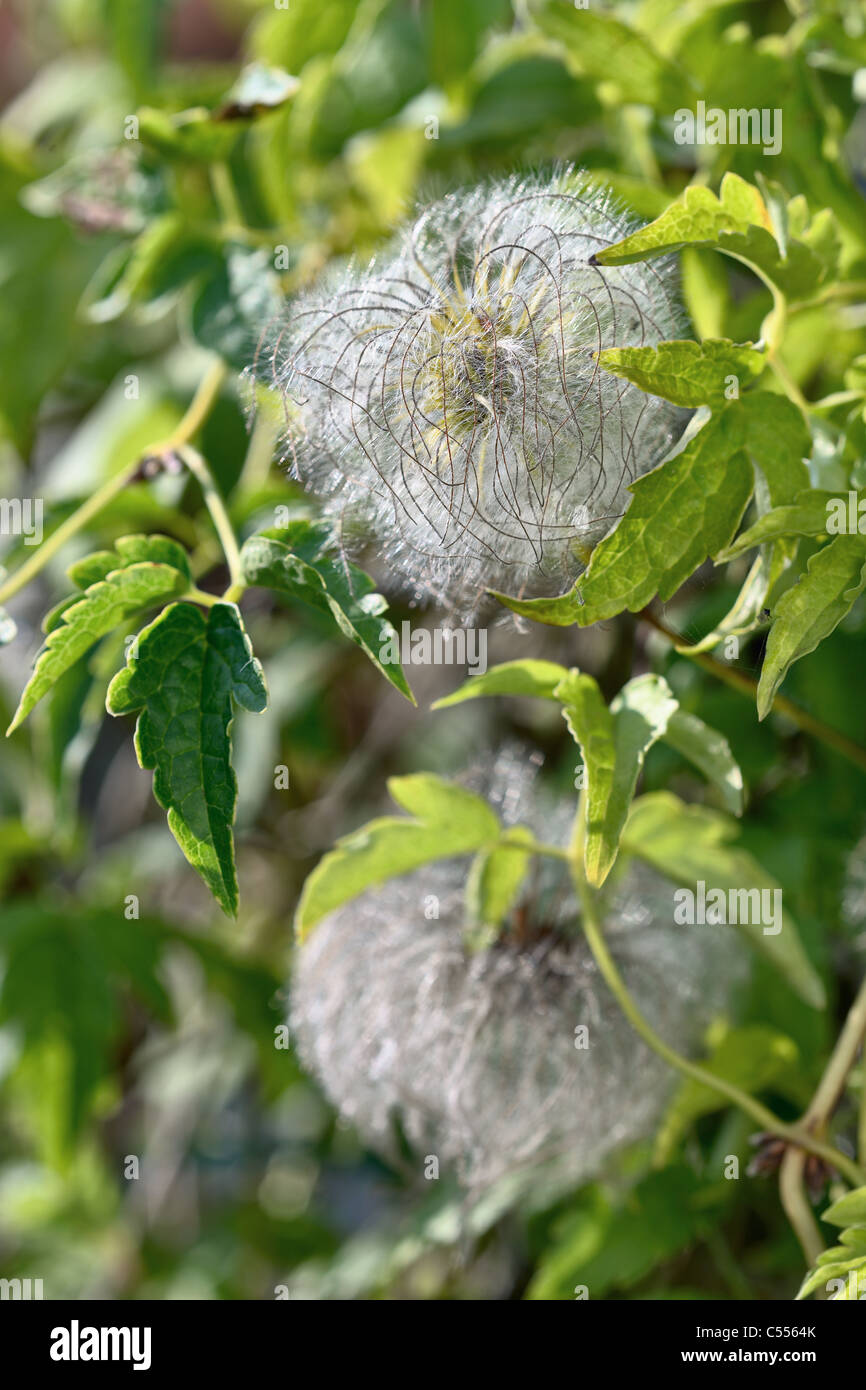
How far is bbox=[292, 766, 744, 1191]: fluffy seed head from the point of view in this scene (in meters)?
0.78

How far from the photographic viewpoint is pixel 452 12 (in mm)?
968

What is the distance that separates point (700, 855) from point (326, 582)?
0.32 m

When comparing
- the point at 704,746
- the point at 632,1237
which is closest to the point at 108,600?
the point at 704,746

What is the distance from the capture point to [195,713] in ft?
1.92

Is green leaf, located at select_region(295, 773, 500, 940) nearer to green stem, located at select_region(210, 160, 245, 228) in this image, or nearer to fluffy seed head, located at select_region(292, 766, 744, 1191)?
fluffy seed head, located at select_region(292, 766, 744, 1191)

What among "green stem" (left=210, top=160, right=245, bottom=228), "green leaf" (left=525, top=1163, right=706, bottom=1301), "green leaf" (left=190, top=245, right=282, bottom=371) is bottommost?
"green leaf" (left=525, top=1163, right=706, bottom=1301)

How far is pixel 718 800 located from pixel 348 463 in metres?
0.56

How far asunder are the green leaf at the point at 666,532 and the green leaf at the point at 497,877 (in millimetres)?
234

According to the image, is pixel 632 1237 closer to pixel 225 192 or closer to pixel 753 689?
→ pixel 753 689

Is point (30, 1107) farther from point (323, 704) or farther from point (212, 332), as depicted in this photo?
point (212, 332)

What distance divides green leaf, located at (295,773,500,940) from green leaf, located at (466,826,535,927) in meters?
0.01

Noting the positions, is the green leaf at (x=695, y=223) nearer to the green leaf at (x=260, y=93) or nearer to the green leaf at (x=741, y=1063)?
the green leaf at (x=260, y=93)

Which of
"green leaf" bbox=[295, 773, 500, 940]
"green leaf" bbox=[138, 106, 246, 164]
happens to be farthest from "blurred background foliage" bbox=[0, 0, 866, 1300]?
"green leaf" bbox=[295, 773, 500, 940]
